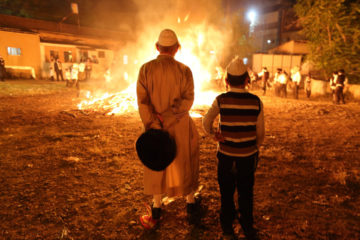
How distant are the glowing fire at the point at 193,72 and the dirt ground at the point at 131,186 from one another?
7.27 feet

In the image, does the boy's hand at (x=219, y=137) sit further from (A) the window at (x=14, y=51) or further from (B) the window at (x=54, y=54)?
(B) the window at (x=54, y=54)

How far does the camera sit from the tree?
43.8ft

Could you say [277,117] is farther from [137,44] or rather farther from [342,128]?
[137,44]

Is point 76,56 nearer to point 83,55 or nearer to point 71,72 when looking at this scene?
point 83,55

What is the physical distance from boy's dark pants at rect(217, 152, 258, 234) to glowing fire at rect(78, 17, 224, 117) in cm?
157

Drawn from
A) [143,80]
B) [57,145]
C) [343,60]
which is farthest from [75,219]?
[343,60]

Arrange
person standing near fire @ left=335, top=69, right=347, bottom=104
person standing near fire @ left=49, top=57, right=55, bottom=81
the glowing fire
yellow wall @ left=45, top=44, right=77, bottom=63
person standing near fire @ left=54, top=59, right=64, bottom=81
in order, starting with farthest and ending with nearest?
yellow wall @ left=45, top=44, right=77, bottom=63 < person standing near fire @ left=54, top=59, right=64, bottom=81 < person standing near fire @ left=49, top=57, right=55, bottom=81 < person standing near fire @ left=335, top=69, right=347, bottom=104 < the glowing fire

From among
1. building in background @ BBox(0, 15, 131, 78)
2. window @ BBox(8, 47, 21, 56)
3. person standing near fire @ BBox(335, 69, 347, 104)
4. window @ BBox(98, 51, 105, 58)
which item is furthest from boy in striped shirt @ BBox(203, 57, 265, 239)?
window @ BBox(98, 51, 105, 58)

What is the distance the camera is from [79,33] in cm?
2608

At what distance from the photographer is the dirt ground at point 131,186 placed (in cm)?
307

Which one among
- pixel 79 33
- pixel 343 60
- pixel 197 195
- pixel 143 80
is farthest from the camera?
pixel 79 33

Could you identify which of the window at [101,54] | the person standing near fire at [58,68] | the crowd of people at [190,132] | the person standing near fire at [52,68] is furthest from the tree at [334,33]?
the window at [101,54]

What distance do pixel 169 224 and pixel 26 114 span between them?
8479 millimetres

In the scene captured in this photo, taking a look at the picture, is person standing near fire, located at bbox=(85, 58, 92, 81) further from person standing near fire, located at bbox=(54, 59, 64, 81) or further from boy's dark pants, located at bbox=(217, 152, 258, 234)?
boy's dark pants, located at bbox=(217, 152, 258, 234)
